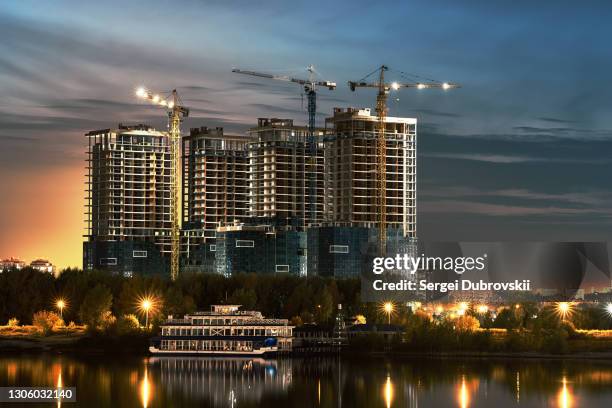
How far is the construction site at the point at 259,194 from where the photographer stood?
147 meters

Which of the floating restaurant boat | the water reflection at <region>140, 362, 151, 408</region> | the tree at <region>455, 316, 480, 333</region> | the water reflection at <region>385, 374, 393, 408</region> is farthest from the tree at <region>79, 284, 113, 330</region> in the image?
the water reflection at <region>385, 374, 393, 408</region>

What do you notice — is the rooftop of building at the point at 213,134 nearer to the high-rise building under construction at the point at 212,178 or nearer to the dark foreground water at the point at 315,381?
the high-rise building under construction at the point at 212,178

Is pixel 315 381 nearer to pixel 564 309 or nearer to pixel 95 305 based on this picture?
pixel 564 309

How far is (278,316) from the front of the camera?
111m

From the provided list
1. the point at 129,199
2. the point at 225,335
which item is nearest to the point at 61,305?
the point at 225,335

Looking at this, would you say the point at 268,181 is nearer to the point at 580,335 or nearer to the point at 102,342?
the point at 102,342

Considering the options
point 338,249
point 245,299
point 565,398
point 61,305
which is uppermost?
point 338,249

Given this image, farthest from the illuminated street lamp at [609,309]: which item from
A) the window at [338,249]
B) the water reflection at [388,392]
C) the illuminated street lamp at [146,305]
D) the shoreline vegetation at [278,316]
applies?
the window at [338,249]

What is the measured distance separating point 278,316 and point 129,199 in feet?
224

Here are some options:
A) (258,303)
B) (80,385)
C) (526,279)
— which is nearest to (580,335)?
(526,279)

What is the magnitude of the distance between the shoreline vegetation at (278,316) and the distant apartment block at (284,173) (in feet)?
122

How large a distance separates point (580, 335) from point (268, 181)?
74243 mm

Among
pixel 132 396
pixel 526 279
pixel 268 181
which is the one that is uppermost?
pixel 268 181

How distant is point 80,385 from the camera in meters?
73.2
